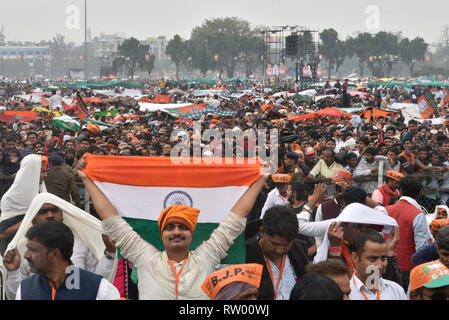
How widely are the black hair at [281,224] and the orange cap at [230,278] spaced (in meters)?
0.62

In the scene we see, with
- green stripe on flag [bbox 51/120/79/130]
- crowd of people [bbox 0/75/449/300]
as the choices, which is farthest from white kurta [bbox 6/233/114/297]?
green stripe on flag [bbox 51/120/79/130]

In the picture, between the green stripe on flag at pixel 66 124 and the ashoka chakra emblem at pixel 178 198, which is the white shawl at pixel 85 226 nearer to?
the ashoka chakra emblem at pixel 178 198

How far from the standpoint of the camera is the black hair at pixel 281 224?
12.8 feet

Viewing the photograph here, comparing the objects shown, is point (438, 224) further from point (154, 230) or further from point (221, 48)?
point (221, 48)

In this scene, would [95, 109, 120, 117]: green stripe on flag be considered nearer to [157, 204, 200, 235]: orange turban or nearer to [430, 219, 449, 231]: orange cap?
[430, 219, 449, 231]: orange cap

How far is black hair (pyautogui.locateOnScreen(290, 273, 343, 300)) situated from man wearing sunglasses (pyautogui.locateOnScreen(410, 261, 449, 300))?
0.82 m

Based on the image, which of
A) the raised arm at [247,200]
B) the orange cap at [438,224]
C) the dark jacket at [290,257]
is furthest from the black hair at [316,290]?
the orange cap at [438,224]

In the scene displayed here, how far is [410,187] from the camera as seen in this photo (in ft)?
18.9

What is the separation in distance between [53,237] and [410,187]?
345cm

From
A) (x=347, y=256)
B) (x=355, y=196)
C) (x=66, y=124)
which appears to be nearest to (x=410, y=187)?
(x=355, y=196)
